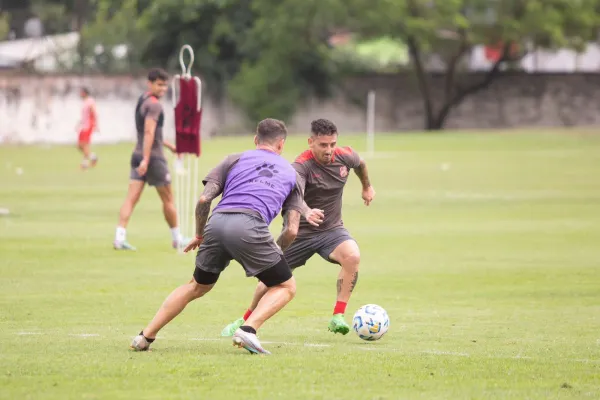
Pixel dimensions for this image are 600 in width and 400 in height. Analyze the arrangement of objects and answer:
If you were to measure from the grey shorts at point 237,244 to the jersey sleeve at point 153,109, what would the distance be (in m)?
8.42

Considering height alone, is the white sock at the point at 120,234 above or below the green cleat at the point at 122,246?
above

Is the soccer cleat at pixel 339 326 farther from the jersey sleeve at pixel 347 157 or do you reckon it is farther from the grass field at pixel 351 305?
the jersey sleeve at pixel 347 157

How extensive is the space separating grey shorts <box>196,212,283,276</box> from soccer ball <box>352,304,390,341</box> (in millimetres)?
1463

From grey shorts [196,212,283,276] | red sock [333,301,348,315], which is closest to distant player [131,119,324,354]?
grey shorts [196,212,283,276]

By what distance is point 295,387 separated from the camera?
8320mm

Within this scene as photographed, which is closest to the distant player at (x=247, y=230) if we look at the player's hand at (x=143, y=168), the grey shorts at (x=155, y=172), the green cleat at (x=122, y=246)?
the player's hand at (x=143, y=168)

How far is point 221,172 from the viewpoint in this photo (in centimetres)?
972

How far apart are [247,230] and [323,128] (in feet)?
6.18

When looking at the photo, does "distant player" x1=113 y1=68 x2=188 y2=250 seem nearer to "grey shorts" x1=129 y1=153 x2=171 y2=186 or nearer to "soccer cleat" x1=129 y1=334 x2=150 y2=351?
"grey shorts" x1=129 y1=153 x2=171 y2=186

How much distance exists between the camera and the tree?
59281 millimetres

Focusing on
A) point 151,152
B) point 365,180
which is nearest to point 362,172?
point 365,180

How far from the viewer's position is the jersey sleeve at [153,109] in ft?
58.7

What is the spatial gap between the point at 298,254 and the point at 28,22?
63144 millimetres

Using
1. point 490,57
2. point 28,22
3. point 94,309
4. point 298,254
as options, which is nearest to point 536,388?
point 298,254
